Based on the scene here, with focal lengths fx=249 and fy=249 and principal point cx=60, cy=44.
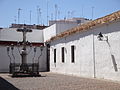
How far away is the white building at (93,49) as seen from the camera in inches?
477

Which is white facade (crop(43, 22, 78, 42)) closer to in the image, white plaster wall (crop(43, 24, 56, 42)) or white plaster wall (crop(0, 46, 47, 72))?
white plaster wall (crop(43, 24, 56, 42))

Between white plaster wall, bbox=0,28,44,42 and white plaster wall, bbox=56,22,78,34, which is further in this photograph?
white plaster wall, bbox=0,28,44,42

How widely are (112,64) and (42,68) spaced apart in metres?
13.0

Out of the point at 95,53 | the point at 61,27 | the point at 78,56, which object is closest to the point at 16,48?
the point at 61,27

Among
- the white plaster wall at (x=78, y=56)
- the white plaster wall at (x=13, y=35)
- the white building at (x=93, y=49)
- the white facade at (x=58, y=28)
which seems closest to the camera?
the white building at (x=93, y=49)

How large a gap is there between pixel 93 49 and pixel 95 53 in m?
0.32

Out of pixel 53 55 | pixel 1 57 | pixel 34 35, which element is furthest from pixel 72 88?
pixel 34 35

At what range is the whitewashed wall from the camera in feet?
39.8

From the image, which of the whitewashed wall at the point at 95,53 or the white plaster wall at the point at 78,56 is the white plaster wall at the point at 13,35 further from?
the whitewashed wall at the point at 95,53

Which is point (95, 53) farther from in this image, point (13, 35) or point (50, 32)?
point (13, 35)

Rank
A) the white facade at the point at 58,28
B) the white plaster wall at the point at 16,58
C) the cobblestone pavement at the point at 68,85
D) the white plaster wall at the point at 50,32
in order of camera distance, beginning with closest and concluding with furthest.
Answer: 1. the cobblestone pavement at the point at 68,85
2. the white plaster wall at the point at 16,58
3. the white facade at the point at 58,28
4. the white plaster wall at the point at 50,32

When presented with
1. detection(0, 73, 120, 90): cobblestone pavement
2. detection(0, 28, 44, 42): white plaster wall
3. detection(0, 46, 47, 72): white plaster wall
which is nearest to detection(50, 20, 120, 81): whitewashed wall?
detection(0, 73, 120, 90): cobblestone pavement

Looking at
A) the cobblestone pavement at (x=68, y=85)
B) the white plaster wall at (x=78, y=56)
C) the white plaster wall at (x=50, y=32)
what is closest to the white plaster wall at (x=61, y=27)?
the white plaster wall at (x=50, y=32)

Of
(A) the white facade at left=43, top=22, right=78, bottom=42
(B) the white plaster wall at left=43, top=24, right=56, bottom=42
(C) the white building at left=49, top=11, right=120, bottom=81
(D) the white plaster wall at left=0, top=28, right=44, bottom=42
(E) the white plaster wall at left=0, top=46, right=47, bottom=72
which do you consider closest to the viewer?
(C) the white building at left=49, top=11, right=120, bottom=81
